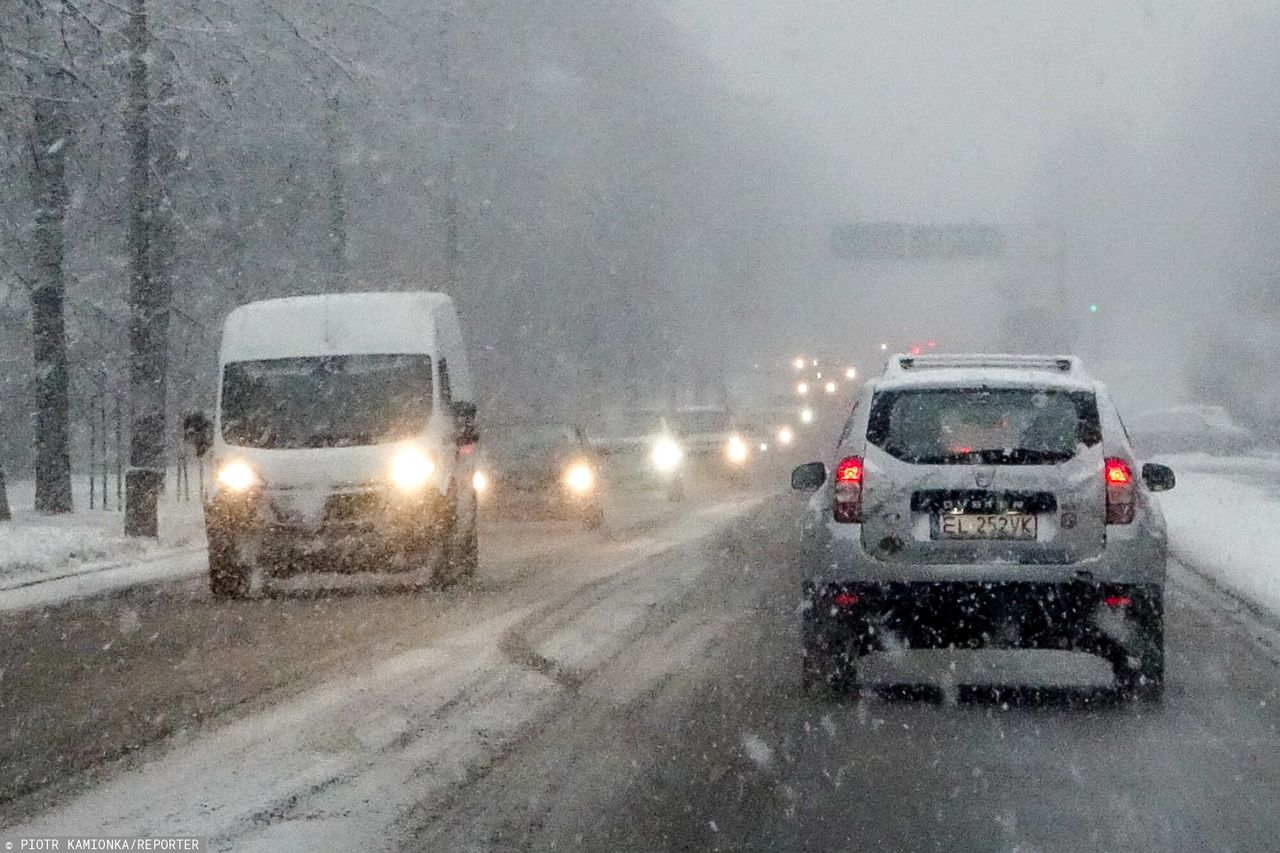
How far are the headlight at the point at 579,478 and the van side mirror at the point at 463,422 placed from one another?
6.39 meters

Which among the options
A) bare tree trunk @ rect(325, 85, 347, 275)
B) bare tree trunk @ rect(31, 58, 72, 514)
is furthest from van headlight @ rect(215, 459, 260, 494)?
bare tree trunk @ rect(325, 85, 347, 275)

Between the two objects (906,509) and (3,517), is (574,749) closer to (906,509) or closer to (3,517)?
(906,509)

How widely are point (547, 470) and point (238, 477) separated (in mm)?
8515

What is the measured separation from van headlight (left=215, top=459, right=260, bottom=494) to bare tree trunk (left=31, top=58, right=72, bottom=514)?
23.5 ft

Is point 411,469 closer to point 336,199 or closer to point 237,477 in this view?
point 237,477

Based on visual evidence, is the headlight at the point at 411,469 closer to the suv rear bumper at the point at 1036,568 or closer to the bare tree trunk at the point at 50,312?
the suv rear bumper at the point at 1036,568

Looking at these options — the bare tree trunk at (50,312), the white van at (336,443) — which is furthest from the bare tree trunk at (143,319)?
the white van at (336,443)

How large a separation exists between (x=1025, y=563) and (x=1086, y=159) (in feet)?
484

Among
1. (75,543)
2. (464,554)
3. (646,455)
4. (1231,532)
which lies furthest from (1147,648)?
(646,455)

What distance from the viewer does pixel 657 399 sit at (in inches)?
3270

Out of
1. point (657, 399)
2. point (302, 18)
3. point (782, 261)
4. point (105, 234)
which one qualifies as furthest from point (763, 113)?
point (302, 18)

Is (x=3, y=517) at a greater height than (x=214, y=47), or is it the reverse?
(x=214, y=47)

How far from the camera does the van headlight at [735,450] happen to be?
123ft

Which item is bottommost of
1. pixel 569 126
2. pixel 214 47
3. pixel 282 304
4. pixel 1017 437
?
pixel 1017 437
